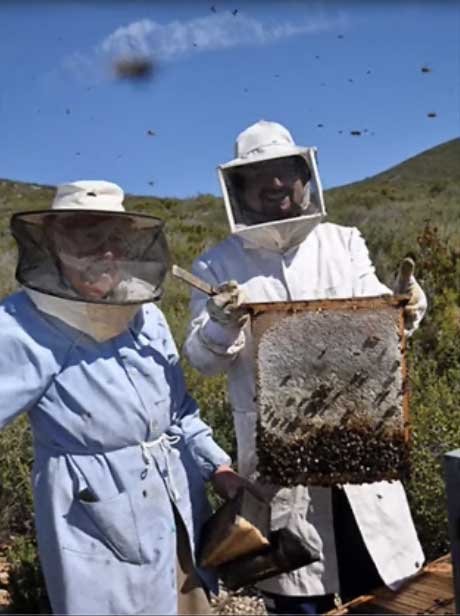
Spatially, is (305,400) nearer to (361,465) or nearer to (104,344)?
(361,465)

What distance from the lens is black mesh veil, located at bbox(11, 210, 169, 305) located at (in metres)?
2.28

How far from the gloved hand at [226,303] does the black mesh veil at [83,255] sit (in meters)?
0.18

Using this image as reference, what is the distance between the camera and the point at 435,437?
4.79m

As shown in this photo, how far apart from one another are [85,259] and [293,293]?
2.65 ft

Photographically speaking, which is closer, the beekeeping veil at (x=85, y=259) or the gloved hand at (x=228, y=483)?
the beekeeping veil at (x=85, y=259)

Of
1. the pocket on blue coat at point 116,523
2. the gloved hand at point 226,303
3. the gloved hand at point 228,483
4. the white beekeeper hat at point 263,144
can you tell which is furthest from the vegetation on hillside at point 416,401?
the white beekeeper hat at point 263,144

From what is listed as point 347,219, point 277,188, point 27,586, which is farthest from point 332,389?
point 347,219

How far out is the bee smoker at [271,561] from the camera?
2434 millimetres

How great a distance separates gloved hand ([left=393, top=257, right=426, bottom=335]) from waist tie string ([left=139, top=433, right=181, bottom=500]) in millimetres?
874

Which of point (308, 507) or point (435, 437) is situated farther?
point (435, 437)

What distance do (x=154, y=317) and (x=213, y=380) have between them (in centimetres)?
384

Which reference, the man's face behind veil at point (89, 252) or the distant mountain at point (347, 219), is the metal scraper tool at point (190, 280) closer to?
the man's face behind veil at point (89, 252)

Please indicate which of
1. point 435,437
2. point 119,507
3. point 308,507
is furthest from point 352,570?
point 435,437

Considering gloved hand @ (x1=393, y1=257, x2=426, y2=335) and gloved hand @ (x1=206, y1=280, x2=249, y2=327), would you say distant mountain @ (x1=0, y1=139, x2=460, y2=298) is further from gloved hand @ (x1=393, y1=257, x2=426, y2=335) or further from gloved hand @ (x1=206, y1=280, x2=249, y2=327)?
gloved hand @ (x1=393, y1=257, x2=426, y2=335)
